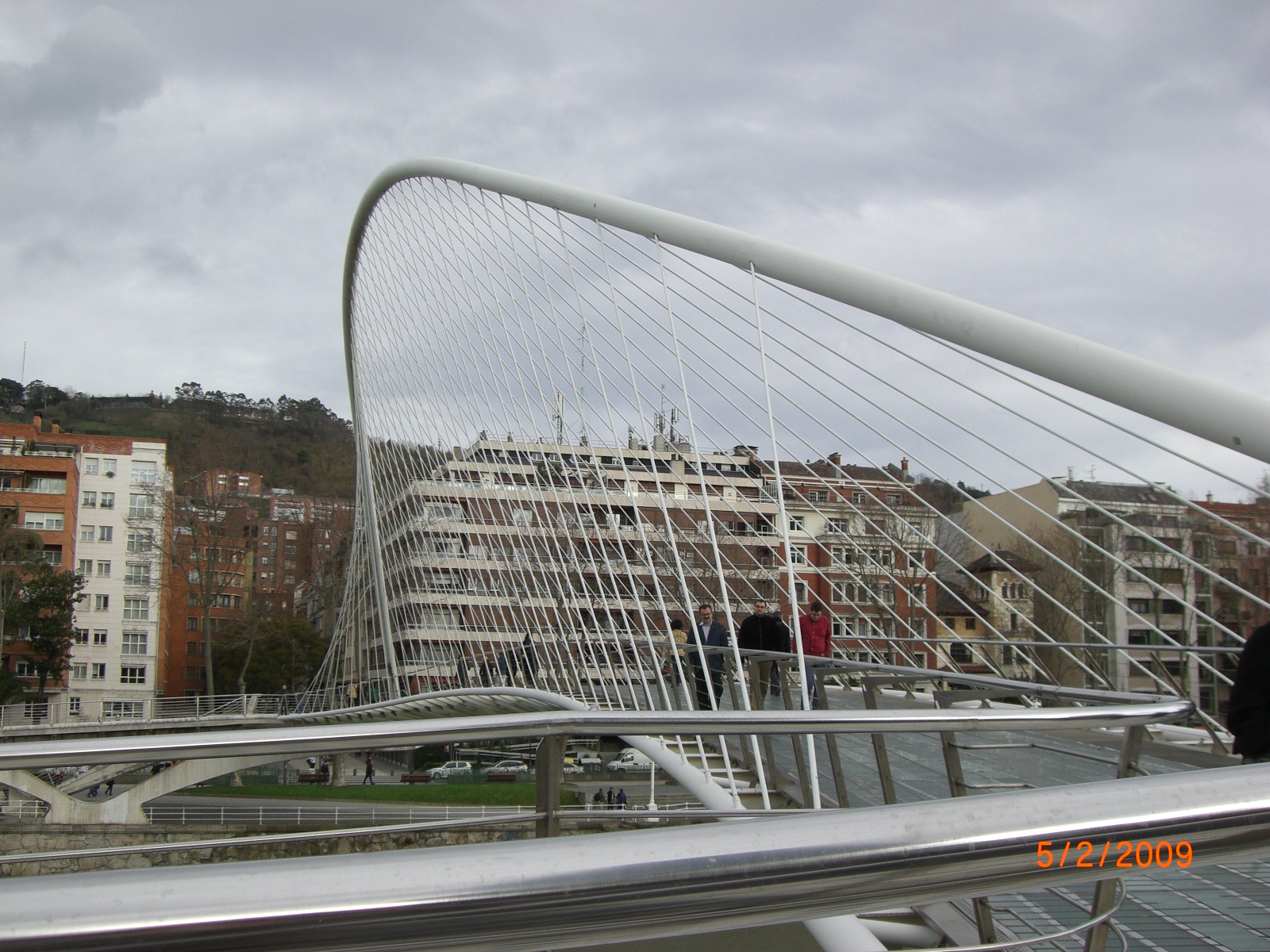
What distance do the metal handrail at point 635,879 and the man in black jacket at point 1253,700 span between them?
9.63 ft

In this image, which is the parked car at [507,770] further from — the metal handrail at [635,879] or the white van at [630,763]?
the metal handrail at [635,879]

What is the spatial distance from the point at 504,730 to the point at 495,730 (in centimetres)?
2

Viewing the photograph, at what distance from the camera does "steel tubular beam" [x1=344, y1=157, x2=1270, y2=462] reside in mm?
A: 2943

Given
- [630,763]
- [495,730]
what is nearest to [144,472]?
[630,763]

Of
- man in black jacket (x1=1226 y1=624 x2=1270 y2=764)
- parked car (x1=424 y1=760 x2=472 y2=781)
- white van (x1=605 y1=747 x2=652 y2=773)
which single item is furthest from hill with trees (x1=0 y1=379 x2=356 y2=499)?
man in black jacket (x1=1226 y1=624 x2=1270 y2=764)

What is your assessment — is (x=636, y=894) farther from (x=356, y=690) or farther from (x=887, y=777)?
(x=356, y=690)

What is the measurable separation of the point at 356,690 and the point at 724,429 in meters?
18.5

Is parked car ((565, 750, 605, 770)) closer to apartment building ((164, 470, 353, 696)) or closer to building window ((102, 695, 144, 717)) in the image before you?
apartment building ((164, 470, 353, 696))

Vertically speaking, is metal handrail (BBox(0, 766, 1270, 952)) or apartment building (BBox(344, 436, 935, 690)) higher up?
apartment building (BBox(344, 436, 935, 690))

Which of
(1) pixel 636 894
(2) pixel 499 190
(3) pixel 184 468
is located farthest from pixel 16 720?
(1) pixel 636 894

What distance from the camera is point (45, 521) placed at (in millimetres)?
45406

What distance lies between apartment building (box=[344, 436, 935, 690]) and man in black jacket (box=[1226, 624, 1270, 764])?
1.65 metres

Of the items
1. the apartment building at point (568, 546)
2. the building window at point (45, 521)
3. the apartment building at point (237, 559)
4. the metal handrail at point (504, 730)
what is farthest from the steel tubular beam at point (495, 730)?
the building window at point (45, 521)

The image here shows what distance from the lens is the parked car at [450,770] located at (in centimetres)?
2723
